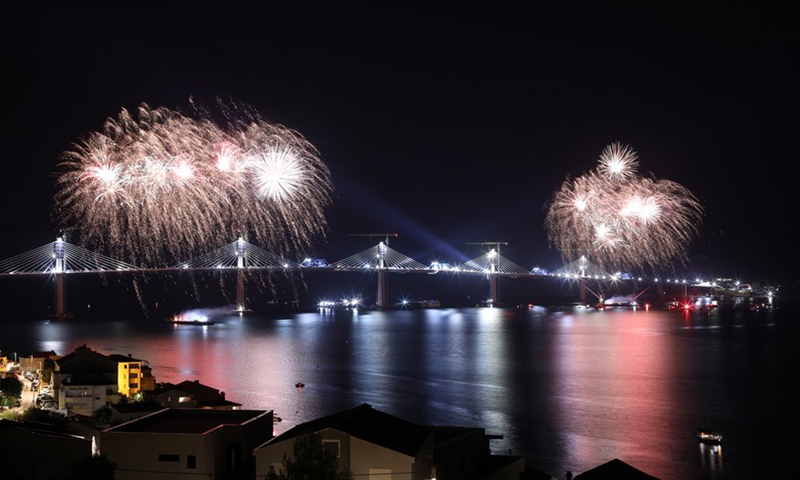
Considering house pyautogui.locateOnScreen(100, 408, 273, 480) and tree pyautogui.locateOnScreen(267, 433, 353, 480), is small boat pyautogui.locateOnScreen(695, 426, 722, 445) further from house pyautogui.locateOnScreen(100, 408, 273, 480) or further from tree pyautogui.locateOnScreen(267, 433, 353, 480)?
tree pyautogui.locateOnScreen(267, 433, 353, 480)

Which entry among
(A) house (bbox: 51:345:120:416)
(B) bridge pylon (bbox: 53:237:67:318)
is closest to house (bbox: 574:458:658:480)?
(A) house (bbox: 51:345:120:416)

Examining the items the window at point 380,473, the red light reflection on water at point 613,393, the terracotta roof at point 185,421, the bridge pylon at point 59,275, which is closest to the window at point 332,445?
the window at point 380,473

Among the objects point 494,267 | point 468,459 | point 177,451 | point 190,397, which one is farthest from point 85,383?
point 494,267

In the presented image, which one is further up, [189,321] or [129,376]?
[129,376]

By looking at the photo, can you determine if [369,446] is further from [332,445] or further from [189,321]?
[189,321]

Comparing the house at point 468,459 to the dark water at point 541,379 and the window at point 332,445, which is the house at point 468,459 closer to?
the window at point 332,445

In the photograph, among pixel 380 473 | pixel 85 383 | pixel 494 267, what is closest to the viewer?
pixel 380 473
